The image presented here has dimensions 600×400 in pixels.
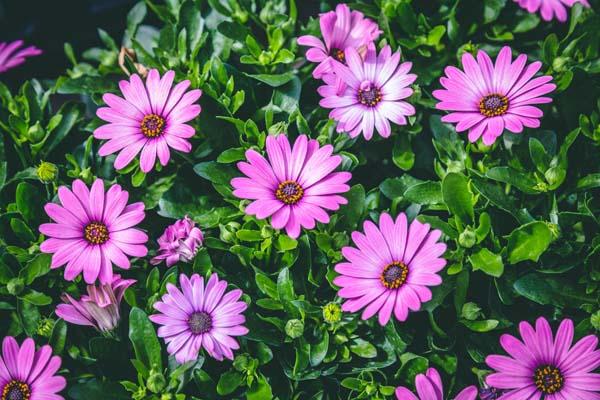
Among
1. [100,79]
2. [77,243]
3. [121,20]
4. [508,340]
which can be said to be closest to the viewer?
[508,340]

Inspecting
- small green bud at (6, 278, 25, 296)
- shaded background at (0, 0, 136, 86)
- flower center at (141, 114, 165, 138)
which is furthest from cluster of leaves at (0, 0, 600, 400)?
shaded background at (0, 0, 136, 86)

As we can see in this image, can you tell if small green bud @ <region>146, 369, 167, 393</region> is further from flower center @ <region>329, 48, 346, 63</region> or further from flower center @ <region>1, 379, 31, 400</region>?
flower center @ <region>329, 48, 346, 63</region>

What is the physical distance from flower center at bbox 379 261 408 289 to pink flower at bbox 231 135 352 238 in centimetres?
15

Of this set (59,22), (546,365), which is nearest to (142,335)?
(546,365)

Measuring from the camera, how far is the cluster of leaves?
133 cm

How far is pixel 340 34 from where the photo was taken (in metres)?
1.59

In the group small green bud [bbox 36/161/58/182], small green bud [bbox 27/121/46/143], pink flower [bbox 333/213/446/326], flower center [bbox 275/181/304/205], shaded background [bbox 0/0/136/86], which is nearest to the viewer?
pink flower [bbox 333/213/446/326]

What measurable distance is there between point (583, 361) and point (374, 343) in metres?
0.39

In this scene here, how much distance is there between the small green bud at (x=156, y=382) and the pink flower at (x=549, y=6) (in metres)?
1.16

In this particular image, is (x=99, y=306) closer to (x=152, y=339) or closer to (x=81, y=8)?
(x=152, y=339)

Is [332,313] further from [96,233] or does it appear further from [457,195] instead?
[96,233]

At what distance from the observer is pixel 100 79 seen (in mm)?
1692

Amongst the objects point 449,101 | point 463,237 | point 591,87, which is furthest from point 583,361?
point 591,87

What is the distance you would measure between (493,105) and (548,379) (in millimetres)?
549
